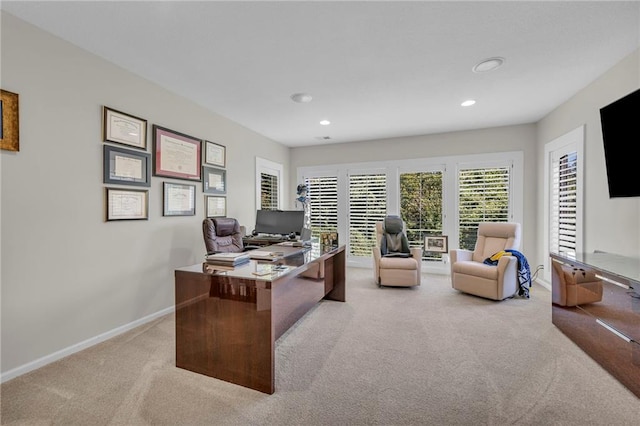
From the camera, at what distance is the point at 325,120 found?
13.7 feet

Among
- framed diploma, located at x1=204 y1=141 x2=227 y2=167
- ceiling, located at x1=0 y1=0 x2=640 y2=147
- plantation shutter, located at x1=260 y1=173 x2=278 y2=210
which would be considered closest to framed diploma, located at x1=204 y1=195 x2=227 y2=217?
framed diploma, located at x1=204 y1=141 x2=227 y2=167

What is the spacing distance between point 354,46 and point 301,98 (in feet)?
3.88

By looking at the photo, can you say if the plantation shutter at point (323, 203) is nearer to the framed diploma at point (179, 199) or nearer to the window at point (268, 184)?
the window at point (268, 184)

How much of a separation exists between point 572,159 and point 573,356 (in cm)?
246

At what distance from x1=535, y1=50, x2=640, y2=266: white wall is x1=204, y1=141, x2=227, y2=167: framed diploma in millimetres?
4341

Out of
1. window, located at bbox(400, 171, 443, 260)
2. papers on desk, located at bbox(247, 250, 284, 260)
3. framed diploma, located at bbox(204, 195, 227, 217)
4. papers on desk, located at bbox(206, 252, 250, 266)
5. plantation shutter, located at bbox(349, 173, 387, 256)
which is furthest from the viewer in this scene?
plantation shutter, located at bbox(349, 173, 387, 256)

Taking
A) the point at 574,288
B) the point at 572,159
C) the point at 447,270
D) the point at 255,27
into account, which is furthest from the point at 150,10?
the point at 447,270

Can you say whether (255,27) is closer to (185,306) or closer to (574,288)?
(185,306)

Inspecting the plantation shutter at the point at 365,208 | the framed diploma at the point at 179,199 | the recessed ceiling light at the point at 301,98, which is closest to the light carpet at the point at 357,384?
the framed diploma at the point at 179,199

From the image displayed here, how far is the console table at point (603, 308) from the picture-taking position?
1808mm

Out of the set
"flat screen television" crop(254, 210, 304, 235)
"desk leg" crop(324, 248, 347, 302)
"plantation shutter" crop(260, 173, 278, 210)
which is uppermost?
"plantation shutter" crop(260, 173, 278, 210)

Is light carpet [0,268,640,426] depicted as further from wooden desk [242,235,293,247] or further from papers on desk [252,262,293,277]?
wooden desk [242,235,293,247]

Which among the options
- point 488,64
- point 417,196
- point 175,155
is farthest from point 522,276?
point 175,155

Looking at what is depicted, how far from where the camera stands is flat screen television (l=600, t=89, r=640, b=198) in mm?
2252
